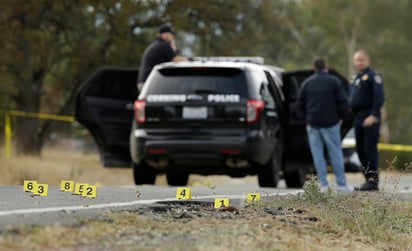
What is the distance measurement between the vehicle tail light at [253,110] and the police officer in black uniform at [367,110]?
5.36 feet

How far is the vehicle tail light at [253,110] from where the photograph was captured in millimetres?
13180

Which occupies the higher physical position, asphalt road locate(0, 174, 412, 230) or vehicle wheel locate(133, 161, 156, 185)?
asphalt road locate(0, 174, 412, 230)

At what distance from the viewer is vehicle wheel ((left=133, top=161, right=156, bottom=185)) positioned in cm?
1413

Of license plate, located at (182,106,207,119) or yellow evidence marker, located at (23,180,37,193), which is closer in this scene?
yellow evidence marker, located at (23,180,37,193)

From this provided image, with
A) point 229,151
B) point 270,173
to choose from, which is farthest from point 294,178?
point 229,151

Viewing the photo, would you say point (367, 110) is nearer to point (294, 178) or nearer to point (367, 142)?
point (367, 142)

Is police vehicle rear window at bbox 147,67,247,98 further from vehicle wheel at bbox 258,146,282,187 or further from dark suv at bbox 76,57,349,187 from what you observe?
vehicle wheel at bbox 258,146,282,187

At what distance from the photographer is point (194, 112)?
1326cm

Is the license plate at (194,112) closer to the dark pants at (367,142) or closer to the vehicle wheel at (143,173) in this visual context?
the vehicle wheel at (143,173)

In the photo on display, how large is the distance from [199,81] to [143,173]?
5.55 feet

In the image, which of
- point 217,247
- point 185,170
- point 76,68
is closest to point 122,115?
point 185,170

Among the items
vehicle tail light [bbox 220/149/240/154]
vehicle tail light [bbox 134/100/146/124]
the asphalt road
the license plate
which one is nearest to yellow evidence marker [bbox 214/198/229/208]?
the asphalt road

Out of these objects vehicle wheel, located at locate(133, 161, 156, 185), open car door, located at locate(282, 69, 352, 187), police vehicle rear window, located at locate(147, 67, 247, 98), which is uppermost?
police vehicle rear window, located at locate(147, 67, 247, 98)

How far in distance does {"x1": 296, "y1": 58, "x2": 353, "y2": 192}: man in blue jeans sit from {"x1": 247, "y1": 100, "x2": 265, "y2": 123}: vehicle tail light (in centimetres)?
112
